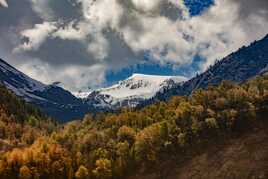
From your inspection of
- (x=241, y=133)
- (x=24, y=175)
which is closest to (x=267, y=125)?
(x=241, y=133)

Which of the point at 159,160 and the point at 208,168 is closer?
the point at 208,168

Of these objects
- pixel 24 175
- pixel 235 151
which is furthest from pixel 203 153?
pixel 24 175

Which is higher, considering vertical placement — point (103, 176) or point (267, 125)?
point (267, 125)

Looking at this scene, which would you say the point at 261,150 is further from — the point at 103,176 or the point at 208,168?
the point at 103,176

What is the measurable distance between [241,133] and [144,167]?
157ft

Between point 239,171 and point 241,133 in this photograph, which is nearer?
point 239,171

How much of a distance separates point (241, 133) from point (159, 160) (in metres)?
40.3

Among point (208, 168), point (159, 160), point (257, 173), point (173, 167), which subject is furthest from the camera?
point (159, 160)

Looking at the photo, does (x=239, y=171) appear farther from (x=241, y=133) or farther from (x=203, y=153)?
(x=241, y=133)

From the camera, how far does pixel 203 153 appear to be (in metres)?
187

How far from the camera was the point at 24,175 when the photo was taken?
19975cm

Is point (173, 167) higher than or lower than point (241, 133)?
lower

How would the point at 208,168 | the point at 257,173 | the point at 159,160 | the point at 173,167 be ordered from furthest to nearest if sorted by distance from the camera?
the point at 159,160 → the point at 173,167 → the point at 208,168 → the point at 257,173

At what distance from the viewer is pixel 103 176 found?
644 ft
